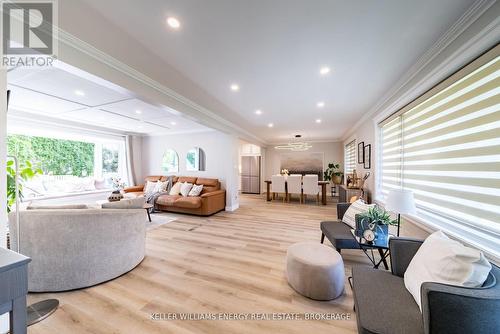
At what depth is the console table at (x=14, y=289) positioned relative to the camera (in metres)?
0.94

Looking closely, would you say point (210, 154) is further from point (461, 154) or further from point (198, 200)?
point (461, 154)

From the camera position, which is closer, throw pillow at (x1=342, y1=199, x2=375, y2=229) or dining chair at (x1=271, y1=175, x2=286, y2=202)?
throw pillow at (x1=342, y1=199, x2=375, y2=229)

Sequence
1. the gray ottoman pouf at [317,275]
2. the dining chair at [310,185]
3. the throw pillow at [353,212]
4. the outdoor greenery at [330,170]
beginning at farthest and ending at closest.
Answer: the outdoor greenery at [330,170], the dining chair at [310,185], the throw pillow at [353,212], the gray ottoman pouf at [317,275]

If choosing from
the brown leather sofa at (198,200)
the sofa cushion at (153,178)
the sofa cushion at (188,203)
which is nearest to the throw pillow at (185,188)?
the brown leather sofa at (198,200)

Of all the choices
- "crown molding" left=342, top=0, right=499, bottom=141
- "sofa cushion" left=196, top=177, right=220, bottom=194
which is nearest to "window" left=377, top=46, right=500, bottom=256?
"crown molding" left=342, top=0, right=499, bottom=141

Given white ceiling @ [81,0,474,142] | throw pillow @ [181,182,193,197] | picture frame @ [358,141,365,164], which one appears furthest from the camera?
throw pillow @ [181,182,193,197]

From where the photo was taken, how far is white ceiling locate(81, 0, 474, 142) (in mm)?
1511

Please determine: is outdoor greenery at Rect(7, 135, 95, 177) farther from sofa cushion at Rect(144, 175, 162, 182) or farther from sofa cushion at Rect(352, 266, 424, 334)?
sofa cushion at Rect(352, 266, 424, 334)

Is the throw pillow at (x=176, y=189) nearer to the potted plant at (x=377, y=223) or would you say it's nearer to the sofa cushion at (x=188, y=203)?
the sofa cushion at (x=188, y=203)

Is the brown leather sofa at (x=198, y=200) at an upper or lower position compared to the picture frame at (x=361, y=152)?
lower

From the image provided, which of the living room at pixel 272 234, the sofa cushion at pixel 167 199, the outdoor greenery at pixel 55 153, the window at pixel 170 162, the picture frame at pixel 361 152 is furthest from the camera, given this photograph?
the window at pixel 170 162

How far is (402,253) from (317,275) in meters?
0.76

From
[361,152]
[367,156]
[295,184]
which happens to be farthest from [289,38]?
[295,184]

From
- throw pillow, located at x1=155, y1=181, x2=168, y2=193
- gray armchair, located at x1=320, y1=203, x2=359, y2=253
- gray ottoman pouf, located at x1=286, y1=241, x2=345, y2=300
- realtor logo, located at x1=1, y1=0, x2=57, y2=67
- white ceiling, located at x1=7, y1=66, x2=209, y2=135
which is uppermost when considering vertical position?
white ceiling, located at x1=7, y1=66, x2=209, y2=135
